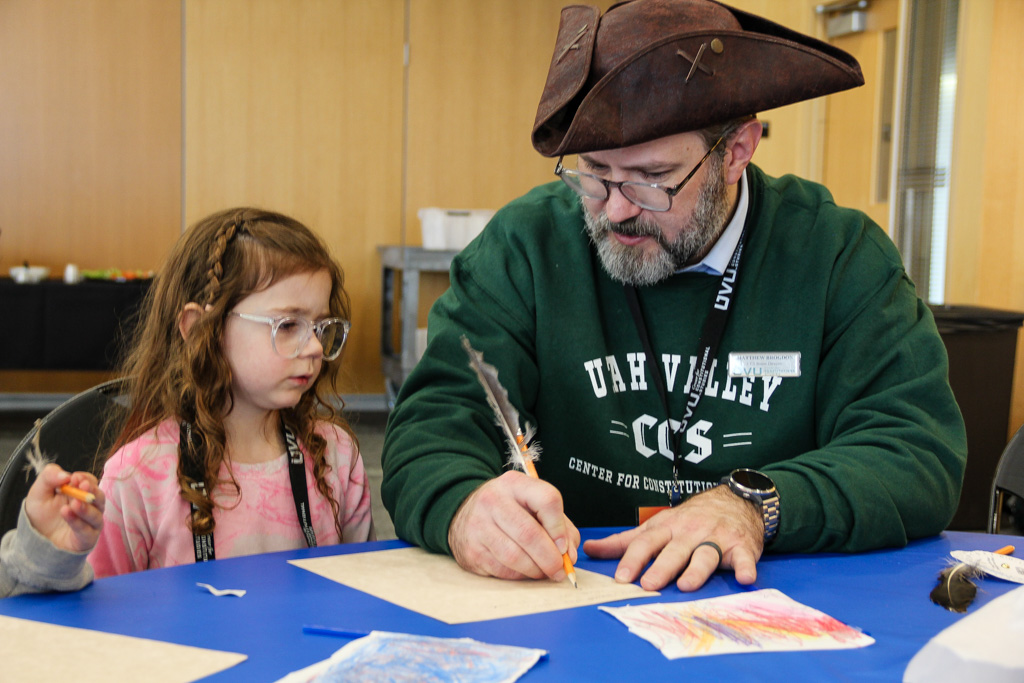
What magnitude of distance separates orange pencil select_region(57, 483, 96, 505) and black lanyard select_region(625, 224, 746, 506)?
99 centimetres

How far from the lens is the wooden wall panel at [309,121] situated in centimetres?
687

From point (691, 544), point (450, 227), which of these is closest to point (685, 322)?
point (691, 544)

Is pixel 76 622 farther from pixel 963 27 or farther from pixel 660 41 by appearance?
pixel 963 27

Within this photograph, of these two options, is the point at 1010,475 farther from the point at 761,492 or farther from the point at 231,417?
the point at 231,417

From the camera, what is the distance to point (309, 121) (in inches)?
279

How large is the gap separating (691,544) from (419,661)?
456 mm

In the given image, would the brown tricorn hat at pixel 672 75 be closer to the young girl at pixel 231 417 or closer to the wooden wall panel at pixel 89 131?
the young girl at pixel 231 417

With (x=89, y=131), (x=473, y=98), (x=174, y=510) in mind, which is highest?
(x=473, y=98)

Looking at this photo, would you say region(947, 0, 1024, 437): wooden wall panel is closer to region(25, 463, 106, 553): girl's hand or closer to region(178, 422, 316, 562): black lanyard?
region(178, 422, 316, 562): black lanyard

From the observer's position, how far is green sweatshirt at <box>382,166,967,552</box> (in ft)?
5.02

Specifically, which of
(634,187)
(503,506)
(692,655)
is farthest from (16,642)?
(634,187)

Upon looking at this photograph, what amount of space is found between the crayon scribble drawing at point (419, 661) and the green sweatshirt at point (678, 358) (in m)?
0.54

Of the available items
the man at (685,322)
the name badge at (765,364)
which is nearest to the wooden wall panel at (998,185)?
the man at (685,322)

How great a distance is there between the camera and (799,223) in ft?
5.90
